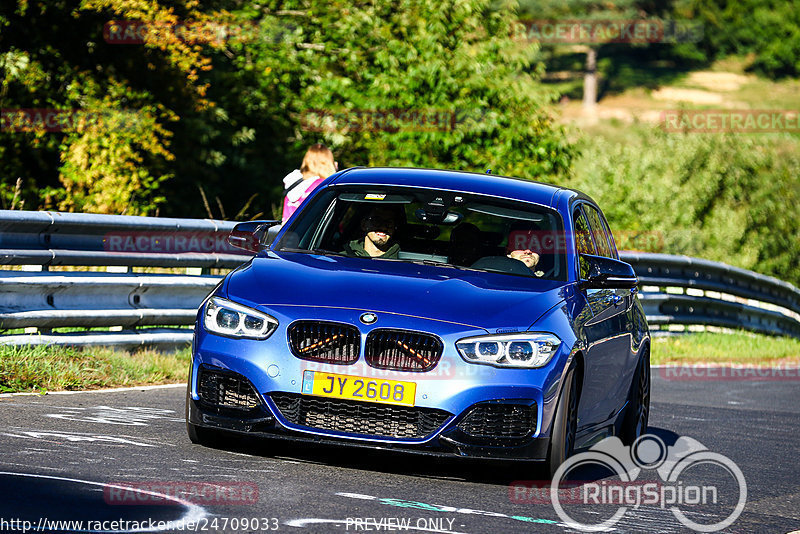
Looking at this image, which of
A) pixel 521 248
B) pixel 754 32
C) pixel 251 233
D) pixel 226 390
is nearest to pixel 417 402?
pixel 226 390

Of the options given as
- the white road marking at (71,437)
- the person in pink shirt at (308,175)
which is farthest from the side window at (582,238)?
the person in pink shirt at (308,175)

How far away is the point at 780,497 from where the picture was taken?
7.44m

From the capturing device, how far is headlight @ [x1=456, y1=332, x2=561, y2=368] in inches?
263

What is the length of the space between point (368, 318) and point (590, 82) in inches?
4364

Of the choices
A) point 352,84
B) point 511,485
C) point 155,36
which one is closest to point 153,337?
point 511,485

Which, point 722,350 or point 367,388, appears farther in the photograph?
point 722,350

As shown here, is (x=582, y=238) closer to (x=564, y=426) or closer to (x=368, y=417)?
(x=564, y=426)

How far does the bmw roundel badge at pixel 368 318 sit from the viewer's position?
6.66 m

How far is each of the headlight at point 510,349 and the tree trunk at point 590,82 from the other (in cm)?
10649

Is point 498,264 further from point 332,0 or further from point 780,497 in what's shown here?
point 332,0

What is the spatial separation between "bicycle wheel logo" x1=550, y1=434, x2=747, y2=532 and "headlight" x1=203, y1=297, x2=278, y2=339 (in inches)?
61.1

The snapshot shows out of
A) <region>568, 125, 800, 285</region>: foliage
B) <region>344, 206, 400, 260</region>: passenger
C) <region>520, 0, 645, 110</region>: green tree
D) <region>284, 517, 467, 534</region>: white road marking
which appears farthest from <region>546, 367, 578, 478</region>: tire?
<region>520, 0, 645, 110</region>: green tree

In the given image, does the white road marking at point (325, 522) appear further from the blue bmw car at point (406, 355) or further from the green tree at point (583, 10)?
the green tree at point (583, 10)

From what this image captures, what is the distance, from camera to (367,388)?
21.6 feet
